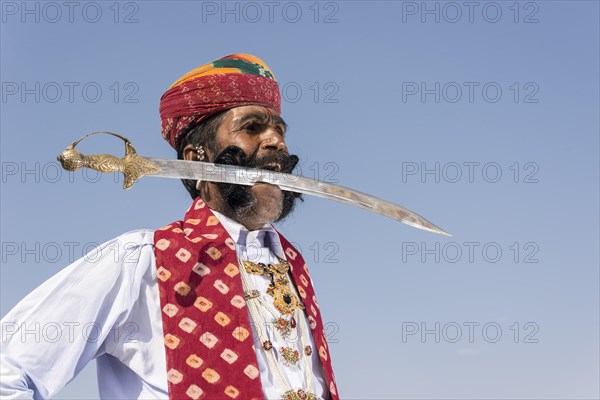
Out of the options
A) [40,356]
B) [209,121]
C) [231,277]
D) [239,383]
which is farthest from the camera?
[209,121]

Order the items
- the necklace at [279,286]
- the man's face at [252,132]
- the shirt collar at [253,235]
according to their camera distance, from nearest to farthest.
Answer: the necklace at [279,286], the shirt collar at [253,235], the man's face at [252,132]

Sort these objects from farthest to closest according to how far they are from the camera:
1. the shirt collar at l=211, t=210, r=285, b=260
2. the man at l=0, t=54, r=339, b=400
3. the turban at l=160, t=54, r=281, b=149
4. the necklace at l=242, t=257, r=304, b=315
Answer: the turban at l=160, t=54, r=281, b=149 < the shirt collar at l=211, t=210, r=285, b=260 < the necklace at l=242, t=257, r=304, b=315 < the man at l=0, t=54, r=339, b=400

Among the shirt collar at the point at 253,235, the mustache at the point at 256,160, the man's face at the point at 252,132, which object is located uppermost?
the man's face at the point at 252,132

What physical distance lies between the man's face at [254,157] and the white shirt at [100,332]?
0.45 m

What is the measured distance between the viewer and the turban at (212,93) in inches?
163

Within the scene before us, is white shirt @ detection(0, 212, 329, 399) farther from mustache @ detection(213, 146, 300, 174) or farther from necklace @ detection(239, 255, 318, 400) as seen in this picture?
mustache @ detection(213, 146, 300, 174)

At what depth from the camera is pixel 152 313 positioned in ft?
11.4

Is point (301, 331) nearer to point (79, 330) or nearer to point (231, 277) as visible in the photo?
point (231, 277)

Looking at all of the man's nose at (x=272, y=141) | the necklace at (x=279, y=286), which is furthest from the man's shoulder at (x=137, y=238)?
the man's nose at (x=272, y=141)

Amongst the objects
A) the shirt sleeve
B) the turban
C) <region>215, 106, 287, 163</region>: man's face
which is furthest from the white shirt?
the turban

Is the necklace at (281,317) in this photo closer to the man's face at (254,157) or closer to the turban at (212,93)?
the man's face at (254,157)

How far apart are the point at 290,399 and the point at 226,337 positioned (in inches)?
14.3

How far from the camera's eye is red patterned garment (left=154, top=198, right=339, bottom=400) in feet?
11.1

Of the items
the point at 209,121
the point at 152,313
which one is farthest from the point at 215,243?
the point at 209,121
